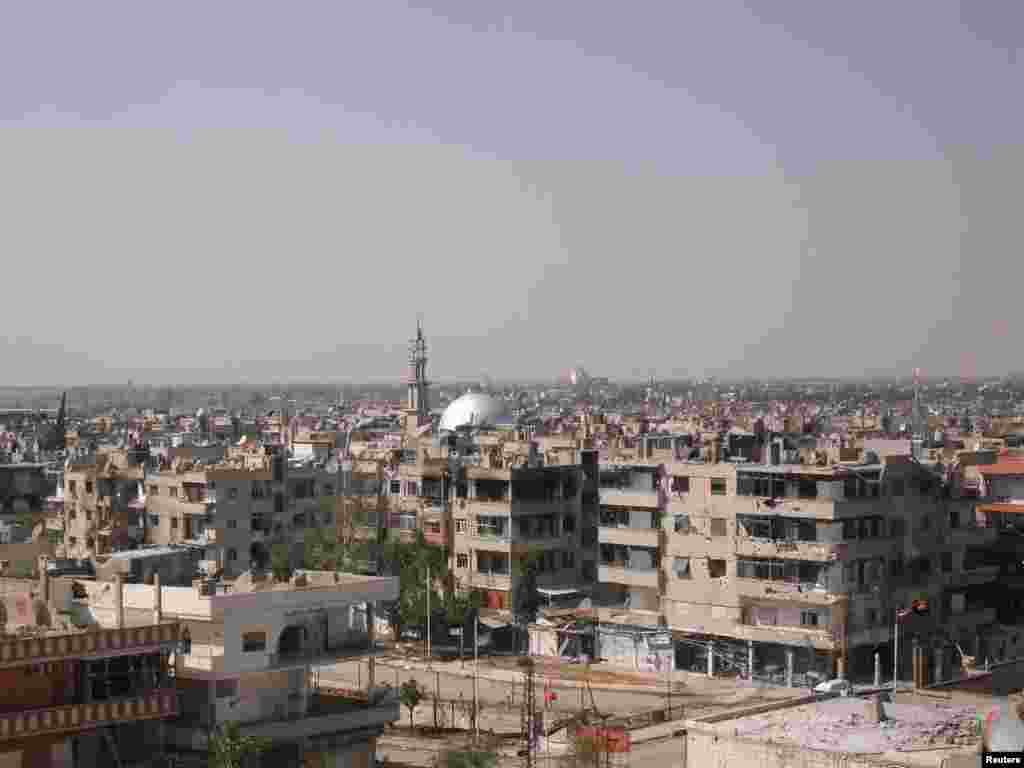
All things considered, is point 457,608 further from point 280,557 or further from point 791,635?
point 791,635

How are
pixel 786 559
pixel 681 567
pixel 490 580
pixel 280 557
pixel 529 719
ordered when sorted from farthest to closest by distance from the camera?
pixel 280 557
pixel 490 580
pixel 681 567
pixel 786 559
pixel 529 719

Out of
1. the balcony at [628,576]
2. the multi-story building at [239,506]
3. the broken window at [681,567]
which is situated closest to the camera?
the broken window at [681,567]

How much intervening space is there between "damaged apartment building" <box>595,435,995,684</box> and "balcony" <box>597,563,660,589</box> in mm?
37

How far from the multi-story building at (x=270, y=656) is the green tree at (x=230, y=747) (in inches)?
18.7

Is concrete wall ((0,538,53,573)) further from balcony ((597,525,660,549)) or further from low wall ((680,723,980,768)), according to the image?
low wall ((680,723,980,768))

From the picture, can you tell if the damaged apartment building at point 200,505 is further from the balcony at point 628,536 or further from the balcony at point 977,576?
the balcony at point 977,576

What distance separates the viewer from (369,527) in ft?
189

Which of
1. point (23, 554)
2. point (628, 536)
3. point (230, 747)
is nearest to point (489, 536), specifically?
point (628, 536)

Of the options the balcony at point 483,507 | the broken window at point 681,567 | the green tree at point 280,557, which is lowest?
the green tree at point 280,557

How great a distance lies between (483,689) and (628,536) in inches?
239

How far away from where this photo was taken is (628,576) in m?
47.5

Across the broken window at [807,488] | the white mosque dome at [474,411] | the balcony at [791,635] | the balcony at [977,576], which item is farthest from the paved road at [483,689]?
the white mosque dome at [474,411]

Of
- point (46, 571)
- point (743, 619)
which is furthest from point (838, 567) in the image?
point (46, 571)

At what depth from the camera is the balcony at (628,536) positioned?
47.0 meters
